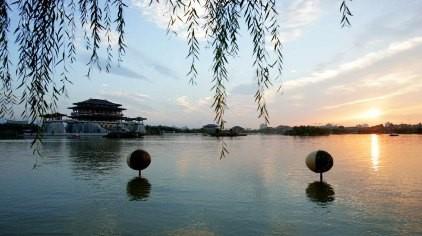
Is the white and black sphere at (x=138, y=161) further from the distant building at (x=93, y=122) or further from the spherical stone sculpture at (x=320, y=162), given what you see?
the distant building at (x=93, y=122)

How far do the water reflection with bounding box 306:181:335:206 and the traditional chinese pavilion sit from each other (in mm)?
125920

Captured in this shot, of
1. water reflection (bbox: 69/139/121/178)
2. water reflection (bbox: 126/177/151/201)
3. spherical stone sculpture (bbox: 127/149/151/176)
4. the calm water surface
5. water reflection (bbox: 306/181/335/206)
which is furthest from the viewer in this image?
water reflection (bbox: 69/139/121/178)

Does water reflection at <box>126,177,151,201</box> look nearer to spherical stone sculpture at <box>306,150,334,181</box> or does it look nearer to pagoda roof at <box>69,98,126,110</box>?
spherical stone sculpture at <box>306,150,334,181</box>

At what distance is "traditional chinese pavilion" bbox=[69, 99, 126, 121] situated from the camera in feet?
461

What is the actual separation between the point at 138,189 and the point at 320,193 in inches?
399

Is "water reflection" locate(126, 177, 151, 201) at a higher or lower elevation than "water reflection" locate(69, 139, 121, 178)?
lower

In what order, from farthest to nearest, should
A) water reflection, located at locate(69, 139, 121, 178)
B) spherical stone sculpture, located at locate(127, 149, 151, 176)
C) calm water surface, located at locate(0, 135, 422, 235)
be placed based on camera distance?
water reflection, located at locate(69, 139, 121, 178)
spherical stone sculpture, located at locate(127, 149, 151, 176)
calm water surface, located at locate(0, 135, 422, 235)

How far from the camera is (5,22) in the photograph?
10.5 ft

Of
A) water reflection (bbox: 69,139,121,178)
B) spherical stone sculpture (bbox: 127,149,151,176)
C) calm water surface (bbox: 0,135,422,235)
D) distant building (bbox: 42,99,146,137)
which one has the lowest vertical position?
calm water surface (bbox: 0,135,422,235)

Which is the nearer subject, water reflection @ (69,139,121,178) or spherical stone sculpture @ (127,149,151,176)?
spherical stone sculpture @ (127,149,151,176)

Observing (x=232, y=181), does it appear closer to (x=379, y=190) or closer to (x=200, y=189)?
(x=200, y=189)

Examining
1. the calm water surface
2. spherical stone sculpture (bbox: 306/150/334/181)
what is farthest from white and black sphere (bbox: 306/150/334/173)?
the calm water surface

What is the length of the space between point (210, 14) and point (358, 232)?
39.6ft

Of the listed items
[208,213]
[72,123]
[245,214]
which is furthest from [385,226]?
[72,123]
